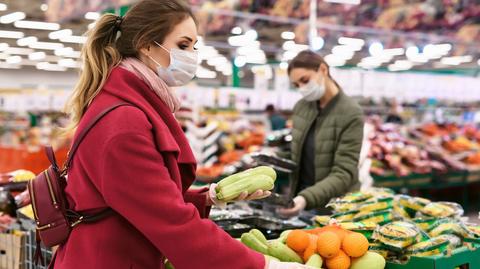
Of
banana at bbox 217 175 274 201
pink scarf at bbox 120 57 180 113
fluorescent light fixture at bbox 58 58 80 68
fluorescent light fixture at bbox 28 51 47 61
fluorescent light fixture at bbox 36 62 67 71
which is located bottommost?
fluorescent light fixture at bbox 36 62 67 71

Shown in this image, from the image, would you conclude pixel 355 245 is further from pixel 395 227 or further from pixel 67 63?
pixel 67 63

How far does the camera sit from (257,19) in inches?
377

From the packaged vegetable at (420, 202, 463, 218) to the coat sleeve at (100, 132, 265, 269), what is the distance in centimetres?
133

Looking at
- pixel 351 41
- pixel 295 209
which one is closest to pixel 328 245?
pixel 295 209

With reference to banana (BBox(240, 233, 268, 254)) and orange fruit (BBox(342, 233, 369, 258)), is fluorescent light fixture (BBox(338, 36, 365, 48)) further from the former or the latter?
orange fruit (BBox(342, 233, 369, 258))

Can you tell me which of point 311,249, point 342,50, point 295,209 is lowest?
point 342,50

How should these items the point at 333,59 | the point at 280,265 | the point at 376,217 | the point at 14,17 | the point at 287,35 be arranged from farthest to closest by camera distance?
the point at 333,59, the point at 287,35, the point at 14,17, the point at 376,217, the point at 280,265

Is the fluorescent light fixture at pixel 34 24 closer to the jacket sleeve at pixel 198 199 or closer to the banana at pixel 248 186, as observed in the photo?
the jacket sleeve at pixel 198 199

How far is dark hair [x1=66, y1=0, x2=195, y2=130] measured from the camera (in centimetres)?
178

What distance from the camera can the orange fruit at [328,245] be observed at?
76.7 inches

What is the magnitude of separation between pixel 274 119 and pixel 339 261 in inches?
300

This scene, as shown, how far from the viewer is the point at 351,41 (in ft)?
38.2

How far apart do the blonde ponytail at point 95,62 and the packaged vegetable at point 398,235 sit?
111 centimetres

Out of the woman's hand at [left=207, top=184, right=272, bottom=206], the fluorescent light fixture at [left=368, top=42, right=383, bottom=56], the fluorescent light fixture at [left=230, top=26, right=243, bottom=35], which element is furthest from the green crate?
the fluorescent light fixture at [left=368, top=42, right=383, bottom=56]
